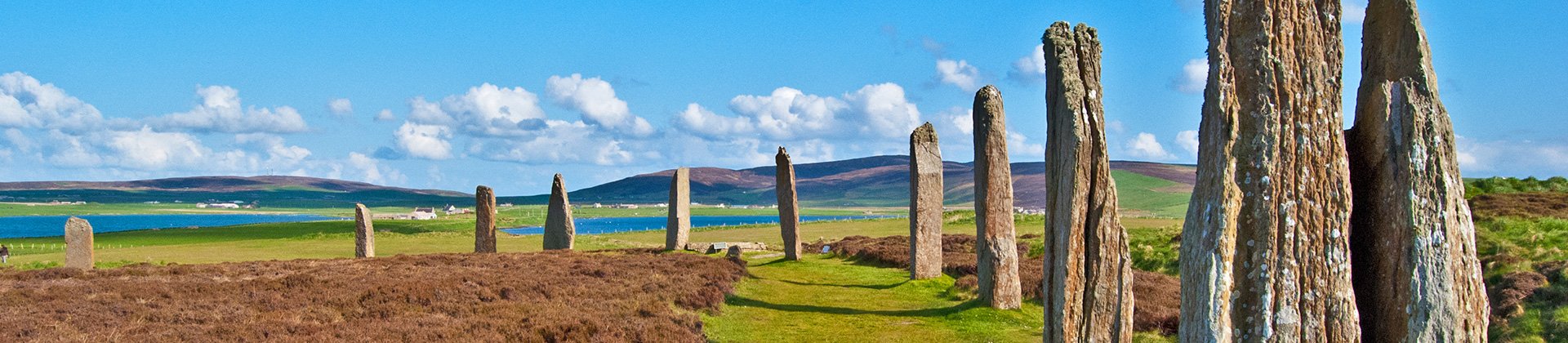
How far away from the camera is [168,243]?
1759 inches

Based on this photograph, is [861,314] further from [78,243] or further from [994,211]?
[78,243]

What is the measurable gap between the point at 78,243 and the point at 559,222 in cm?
1276

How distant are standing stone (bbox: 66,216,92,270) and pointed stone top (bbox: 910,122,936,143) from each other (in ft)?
65.6

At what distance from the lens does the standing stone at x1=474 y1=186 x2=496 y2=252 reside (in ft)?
106

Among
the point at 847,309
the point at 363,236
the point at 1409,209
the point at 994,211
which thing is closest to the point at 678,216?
the point at 363,236

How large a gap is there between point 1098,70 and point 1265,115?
18.7ft

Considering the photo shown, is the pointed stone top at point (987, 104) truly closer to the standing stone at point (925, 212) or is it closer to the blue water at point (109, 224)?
the standing stone at point (925, 212)

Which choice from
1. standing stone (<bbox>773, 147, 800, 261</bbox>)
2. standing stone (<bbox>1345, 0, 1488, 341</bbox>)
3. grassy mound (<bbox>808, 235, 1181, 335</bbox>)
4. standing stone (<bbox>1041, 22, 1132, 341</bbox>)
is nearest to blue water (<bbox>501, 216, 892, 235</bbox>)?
grassy mound (<bbox>808, 235, 1181, 335</bbox>)

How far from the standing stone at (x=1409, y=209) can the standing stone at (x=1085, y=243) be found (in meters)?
4.08

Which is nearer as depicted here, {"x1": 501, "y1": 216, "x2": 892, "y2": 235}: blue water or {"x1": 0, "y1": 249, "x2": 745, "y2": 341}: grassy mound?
{"x1": 0, "y1": 249, "x2": 745, "y2": 341}: grassy mound

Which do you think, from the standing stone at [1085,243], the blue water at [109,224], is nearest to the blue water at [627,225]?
the blue water at [109,224]

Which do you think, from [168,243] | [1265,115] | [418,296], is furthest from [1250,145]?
[168,243]

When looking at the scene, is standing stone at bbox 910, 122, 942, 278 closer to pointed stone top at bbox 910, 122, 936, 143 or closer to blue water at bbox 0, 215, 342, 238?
pointed stone top at bbox 910, 122, 936, 143

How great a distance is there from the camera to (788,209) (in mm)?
28344
